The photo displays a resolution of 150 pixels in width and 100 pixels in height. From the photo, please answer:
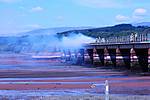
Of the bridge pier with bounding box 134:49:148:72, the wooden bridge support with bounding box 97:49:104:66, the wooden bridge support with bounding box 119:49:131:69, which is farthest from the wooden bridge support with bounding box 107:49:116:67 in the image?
the bridge pier with bounding box 134:49:148:72

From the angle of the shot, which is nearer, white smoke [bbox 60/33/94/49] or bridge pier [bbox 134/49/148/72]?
bridge pier [bbox 134/49/148/72]

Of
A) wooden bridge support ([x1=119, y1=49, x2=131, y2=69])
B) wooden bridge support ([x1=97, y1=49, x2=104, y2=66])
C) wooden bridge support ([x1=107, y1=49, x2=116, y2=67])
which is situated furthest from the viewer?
wooden bridge support ([x1=97, y1=49, x2=104, y2=66])

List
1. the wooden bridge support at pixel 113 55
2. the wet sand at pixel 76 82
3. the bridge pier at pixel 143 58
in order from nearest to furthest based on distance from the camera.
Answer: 1. the wet sand at pixel 76 82
2. the bridge pier at pixel 143 58
3. the wooden bridge support at pixel 113 55

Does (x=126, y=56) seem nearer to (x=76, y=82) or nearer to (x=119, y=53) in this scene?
(x=119, y=53)

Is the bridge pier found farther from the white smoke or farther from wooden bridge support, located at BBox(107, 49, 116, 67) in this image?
the white smoke

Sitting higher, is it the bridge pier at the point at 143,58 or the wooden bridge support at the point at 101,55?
the bridge pier at the point at 143,58

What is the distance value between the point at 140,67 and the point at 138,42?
11.4 ft

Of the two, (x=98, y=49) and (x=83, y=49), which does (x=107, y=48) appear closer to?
(x=98, y=49)

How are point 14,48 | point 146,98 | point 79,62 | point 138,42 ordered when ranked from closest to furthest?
1. point 146,98
2. point 138,42
3. point 79,62
4. point 14,48

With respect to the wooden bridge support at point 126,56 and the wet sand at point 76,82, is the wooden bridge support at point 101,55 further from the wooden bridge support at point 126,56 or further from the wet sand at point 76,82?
the wet sand at point 76,82

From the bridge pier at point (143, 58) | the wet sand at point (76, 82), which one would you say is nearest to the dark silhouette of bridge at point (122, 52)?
the bridge pier at point (143, 58)

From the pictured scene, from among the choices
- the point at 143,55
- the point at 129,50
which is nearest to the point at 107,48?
the point at 129,50

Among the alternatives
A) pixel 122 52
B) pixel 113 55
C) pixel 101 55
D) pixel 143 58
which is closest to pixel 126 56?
pixel 122 52

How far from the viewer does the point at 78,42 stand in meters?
104
